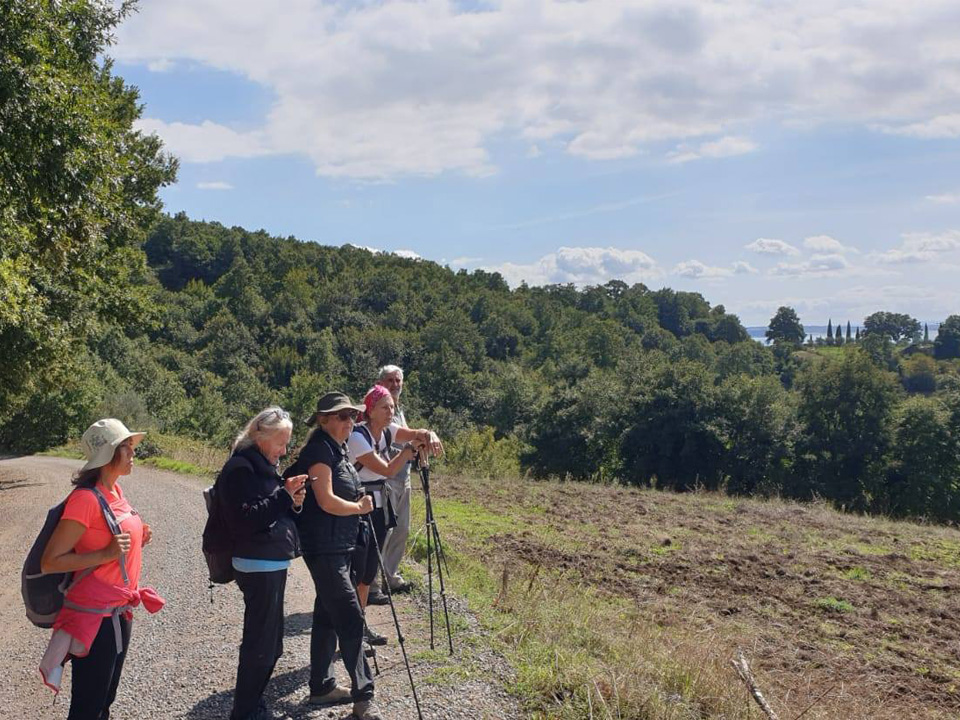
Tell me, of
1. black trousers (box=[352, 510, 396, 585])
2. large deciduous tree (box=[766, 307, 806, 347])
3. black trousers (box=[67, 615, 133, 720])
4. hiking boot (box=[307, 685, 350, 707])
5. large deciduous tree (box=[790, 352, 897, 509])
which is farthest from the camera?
large deciduous tree (box=[766, 307, 806, 347])

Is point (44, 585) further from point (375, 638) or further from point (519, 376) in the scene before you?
point (519, 376)

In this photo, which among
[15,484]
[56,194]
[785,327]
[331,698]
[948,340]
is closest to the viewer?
[331,698]

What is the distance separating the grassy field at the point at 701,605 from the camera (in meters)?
5.36

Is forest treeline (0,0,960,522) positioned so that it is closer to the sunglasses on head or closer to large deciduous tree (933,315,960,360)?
large deciduous tree (933,315,960,360)

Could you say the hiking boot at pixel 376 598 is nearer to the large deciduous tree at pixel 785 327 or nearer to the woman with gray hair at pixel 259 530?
the woman with gray hair at pixel 259 530

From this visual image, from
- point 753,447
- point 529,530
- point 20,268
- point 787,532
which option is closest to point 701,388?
point 753,447

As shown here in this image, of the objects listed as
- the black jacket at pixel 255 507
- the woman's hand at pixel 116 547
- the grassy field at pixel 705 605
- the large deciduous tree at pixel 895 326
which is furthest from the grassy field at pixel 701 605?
the large deciduous tree at pixel 895 326

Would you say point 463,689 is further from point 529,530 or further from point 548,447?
point 548,447

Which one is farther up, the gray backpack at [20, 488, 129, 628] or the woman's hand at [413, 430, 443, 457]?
the woman's hand at [413, 430, 443, 457]

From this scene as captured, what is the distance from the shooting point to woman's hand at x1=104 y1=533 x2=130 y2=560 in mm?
3631

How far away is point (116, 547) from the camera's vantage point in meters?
3.64

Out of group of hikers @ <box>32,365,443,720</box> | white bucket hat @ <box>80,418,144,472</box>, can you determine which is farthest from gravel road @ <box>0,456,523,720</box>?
white bucket hat @ <box>80,418,144,472</box>

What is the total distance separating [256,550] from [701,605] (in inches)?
260

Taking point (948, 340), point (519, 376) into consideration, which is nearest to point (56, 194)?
point (519, 376)
